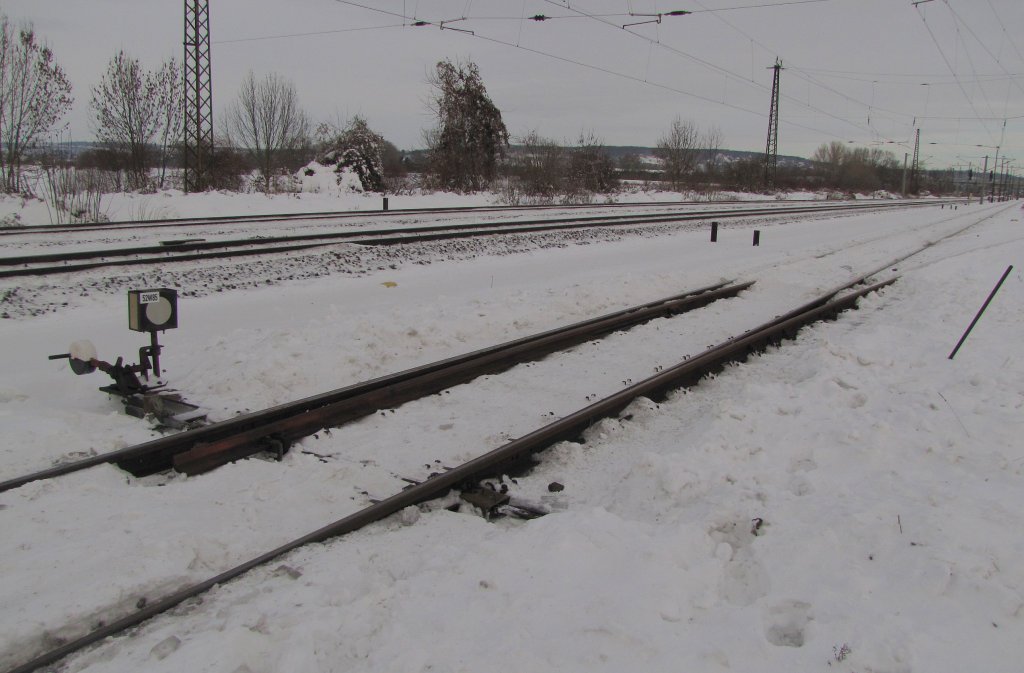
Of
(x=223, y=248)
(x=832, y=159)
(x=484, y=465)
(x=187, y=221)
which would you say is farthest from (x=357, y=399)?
(x=832, y=159)

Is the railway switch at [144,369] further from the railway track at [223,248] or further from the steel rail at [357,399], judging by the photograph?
the railway track at [223,248]

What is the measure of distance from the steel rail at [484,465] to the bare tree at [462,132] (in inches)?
1518

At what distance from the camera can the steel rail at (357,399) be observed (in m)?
4.54

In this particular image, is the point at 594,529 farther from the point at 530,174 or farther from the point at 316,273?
the point at 530,174

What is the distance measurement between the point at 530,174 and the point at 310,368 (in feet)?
121

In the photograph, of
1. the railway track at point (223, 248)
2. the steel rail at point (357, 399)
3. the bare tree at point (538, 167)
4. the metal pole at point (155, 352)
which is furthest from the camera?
the bare tree at point (538, 167)

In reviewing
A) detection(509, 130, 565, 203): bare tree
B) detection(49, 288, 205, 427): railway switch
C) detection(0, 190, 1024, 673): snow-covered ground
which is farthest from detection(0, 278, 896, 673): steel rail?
detection(509, 130, 565, 203): bare tree

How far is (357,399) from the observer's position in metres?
5.79

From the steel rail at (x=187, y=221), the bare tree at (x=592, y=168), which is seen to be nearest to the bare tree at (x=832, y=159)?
the bare tree at (x=592, y=168)

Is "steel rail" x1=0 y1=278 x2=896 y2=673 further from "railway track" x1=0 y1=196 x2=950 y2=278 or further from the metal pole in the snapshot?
"railway track" x1=0 y1=196 x2=950 y2=278

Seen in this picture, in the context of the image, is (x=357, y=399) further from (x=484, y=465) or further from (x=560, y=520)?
(x=560, y=520)

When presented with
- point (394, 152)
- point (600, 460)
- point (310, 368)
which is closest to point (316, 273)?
point (310, 368)

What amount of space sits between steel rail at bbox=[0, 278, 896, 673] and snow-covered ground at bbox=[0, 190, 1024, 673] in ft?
0.25

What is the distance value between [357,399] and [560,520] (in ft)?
8.50
